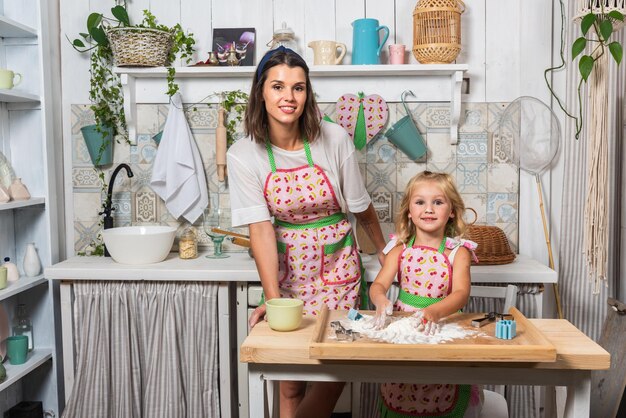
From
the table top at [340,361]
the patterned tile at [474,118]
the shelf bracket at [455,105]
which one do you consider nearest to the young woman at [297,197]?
the table top at [340,361]

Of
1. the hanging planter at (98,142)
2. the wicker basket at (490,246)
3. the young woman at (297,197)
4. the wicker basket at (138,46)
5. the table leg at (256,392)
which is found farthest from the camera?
the hanging planter at (98,142)

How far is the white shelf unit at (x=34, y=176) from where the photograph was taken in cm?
281

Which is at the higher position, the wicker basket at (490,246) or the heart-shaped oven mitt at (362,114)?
the heart-shaped oven mitt at (362,114)

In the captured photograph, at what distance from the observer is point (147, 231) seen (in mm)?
2928

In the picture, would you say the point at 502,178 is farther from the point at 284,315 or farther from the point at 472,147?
the point at 284,315

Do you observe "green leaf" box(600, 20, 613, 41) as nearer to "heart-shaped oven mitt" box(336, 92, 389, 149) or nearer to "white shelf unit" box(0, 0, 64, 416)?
"heart-shaped oven mitt" box(336, 92, 389, 149)

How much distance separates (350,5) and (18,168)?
1.63 meters

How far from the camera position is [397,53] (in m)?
2.83

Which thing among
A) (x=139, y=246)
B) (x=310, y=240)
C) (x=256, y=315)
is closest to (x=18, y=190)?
(x=139, y=246)

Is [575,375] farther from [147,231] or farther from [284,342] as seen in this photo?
[147,231]

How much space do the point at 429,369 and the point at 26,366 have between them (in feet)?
6.25

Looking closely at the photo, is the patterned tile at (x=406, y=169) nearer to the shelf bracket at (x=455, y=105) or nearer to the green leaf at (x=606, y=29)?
the shelf bracket at (x=455, y=105)

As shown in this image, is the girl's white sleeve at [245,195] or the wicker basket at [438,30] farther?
the wicker basket at [438,30]

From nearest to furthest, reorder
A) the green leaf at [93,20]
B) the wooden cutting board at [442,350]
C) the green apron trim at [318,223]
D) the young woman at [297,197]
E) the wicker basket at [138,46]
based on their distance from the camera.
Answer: the wooden cutting board at [442,350] < the young woman at [297,197] < the green apron trim at [318,223] < the wicker basket at [138,46] < the green leaf at [93,20]
